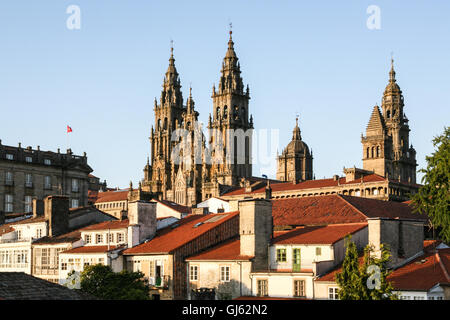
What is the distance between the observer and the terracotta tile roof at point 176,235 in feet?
187

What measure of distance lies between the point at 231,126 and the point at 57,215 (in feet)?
380

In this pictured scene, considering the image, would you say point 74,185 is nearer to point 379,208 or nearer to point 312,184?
point 312,184

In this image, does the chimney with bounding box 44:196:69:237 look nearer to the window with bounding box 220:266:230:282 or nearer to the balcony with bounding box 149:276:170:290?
the balcony with bounding box 149:276:170:290

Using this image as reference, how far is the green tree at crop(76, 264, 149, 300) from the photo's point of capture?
5094 cm

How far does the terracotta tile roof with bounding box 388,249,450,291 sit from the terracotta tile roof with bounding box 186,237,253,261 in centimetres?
1100

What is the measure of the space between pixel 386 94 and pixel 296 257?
143532mm

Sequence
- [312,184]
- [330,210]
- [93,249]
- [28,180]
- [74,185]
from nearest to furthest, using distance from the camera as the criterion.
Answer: [93,249], [330,210], [28,180], [74,185], [312,184]

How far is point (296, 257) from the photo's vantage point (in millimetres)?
51969

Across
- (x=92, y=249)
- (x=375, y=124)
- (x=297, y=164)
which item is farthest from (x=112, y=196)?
(x=92, y=249)

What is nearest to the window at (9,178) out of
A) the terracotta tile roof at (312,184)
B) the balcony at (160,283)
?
the terracotta tile roof at (312,184)

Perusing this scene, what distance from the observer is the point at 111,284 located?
5197cm

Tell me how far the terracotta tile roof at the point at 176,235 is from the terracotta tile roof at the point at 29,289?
63.9 feet
